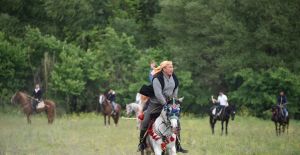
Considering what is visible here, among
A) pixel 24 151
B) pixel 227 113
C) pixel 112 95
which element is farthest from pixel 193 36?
pixel 24 151

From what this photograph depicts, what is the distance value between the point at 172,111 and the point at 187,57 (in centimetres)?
4290

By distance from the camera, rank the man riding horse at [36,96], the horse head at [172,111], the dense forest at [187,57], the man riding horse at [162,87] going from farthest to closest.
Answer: the dense forest at [187,57]
the man riding horse at [36,96]
the man riding horse at [162,87]
the horse head at [172,111]

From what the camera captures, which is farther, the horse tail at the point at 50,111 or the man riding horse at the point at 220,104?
the horse tail at the point at 50,111

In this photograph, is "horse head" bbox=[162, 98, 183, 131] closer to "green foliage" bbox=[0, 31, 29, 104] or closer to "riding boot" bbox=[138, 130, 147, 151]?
"riding boot" bbox=[138, 130, 147, 151]

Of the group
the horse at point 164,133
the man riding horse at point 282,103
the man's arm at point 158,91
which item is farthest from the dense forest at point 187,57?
the man's arm at point 158,91

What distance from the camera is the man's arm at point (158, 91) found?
44.1ft

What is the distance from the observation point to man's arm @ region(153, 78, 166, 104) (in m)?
13.4

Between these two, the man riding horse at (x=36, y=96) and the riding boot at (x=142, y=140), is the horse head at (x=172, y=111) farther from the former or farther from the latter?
the man riding horse at (x=36, y=96)

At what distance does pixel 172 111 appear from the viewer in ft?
43.7

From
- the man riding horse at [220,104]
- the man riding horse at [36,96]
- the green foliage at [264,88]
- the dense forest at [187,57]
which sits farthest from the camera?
the dense forest at [187,57]

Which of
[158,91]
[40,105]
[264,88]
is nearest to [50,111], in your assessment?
[40,105]

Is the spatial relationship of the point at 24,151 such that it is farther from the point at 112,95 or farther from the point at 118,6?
the point at 118,6

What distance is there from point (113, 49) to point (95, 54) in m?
1.67

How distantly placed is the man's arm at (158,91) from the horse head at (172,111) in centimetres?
14
